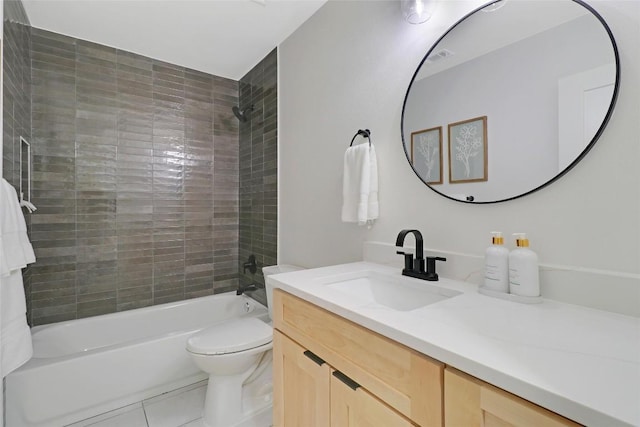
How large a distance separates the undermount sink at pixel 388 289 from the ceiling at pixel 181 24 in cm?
168

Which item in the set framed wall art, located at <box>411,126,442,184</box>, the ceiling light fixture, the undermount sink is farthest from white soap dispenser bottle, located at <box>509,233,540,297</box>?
the ceiling light fixture

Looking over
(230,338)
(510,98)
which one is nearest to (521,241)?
(510,98)

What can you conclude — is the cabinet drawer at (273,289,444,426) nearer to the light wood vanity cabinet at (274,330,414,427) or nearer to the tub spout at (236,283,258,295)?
the light wood vanity cabinet at (274,330,414,427)

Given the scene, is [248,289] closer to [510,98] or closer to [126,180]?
[126,180]

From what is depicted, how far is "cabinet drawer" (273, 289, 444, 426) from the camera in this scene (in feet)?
2.03

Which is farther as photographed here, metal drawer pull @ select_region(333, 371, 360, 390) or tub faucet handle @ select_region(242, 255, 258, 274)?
tub faucet handle @ select_region(242, 255, 258, 274)

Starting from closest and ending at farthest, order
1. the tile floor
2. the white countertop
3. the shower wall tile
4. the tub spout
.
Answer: the white countertop, the tile floor, the shower wall tile, the tub spout

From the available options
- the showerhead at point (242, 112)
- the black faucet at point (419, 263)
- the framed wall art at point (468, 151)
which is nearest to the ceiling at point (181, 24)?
the showerhead at point (242, 112)

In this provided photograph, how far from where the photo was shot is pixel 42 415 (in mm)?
1523

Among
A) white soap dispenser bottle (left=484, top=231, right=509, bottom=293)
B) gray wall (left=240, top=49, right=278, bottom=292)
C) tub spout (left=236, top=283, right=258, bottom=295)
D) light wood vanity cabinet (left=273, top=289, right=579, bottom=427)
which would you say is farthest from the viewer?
tub spout (left=236, top=283, right=258, bottom=295)

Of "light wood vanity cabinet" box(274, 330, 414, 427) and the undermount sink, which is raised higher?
the undermount sink

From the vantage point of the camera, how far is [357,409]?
79 cm

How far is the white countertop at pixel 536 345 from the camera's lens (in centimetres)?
42

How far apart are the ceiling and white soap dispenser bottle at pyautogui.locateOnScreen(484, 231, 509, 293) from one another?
173 cm
